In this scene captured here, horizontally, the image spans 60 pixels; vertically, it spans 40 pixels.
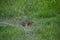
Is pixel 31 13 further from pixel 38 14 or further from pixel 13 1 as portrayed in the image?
pixel 13 1

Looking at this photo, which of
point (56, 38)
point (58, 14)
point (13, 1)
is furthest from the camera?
point (13, 1)

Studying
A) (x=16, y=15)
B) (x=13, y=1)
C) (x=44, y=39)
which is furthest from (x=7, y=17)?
(x=44, y=39)

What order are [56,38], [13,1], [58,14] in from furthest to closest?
[13,1] < [58,14] < [56,38]

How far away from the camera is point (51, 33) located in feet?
6.46

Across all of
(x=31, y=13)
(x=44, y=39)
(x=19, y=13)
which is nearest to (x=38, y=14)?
(x=31, y=13)

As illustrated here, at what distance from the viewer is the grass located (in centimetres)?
197

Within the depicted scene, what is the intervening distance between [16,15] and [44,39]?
54 cm

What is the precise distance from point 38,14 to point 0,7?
1.76 feet

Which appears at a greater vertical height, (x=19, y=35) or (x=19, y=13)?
(x=19, y=13)

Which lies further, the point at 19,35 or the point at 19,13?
Answer: the point at 19,13

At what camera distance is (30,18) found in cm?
218

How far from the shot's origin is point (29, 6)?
7.47ft

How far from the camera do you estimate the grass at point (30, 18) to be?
1.97 metres

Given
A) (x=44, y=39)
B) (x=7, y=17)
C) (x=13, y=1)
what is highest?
(x=13, y=1)
